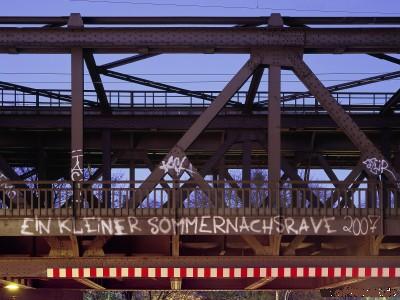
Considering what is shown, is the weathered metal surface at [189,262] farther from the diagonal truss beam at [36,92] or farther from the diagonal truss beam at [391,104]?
the diagonal truss beam at [36,92]

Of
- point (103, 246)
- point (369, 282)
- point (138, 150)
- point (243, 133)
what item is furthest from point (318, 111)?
point (103, 246)

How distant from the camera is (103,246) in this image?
623 inches

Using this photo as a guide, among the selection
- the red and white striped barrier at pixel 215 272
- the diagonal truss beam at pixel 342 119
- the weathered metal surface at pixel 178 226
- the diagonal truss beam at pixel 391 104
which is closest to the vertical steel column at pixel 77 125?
the weathered metal surface at pixel 178 226

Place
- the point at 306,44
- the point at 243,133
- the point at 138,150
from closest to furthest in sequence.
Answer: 1. the point at 306,44
2. the point at 243,133
3. the point at 138,150

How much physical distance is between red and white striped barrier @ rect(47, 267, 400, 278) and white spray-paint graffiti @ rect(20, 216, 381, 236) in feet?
3.70

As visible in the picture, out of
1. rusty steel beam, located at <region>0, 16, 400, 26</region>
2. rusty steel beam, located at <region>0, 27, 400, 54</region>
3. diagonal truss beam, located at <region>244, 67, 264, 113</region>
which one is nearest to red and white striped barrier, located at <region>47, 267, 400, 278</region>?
rusty steel beam, located at <region>0, 27, 400, 54</region>

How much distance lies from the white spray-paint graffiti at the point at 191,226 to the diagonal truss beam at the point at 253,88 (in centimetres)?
644

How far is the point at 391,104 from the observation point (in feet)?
77.3

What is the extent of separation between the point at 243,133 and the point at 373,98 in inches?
429

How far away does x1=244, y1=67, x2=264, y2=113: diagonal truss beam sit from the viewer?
2027 centimetres

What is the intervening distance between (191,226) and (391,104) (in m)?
12.0

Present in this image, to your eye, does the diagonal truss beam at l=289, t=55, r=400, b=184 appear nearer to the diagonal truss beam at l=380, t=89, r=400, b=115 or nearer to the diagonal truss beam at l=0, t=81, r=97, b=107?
the diagonal truss beam at l=380, t=89, r=400, b=115

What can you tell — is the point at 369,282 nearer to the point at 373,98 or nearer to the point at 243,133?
the point at 243,133

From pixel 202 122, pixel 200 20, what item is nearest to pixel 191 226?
pixel 202 122
